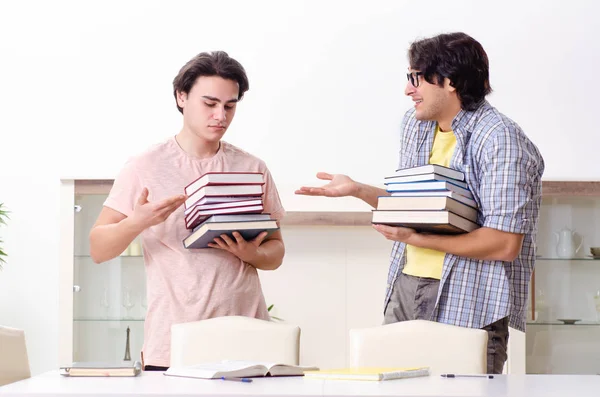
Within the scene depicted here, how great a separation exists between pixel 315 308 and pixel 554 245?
45.5 inches

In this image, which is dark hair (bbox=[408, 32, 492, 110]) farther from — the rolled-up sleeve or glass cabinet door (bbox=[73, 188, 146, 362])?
glass cabinet door (bbox=[73, 188, 146, 362])

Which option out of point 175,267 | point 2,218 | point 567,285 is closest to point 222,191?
point 175,267

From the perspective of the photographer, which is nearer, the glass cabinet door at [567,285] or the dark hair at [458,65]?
the dark hair at [458,65]

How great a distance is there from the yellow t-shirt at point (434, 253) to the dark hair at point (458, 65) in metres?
0.13

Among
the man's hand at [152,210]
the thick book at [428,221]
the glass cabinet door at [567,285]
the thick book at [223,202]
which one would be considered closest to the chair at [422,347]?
the thick book at [428,221]

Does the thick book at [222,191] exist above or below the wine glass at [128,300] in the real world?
above

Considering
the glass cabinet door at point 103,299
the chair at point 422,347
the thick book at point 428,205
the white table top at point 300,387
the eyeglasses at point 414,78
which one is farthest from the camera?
the glass cabinet door at point 103,299

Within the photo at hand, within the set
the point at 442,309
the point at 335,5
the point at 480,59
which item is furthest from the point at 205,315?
the point at 335,5

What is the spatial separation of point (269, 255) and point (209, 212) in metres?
0.29

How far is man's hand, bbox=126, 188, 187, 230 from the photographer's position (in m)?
2.36

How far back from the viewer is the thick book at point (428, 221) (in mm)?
2430

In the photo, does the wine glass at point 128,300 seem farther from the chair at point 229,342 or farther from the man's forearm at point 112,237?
the chair at point 229,342

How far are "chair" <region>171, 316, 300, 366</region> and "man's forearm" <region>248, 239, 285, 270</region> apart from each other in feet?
0.78

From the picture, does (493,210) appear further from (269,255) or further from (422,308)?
(269,255)
